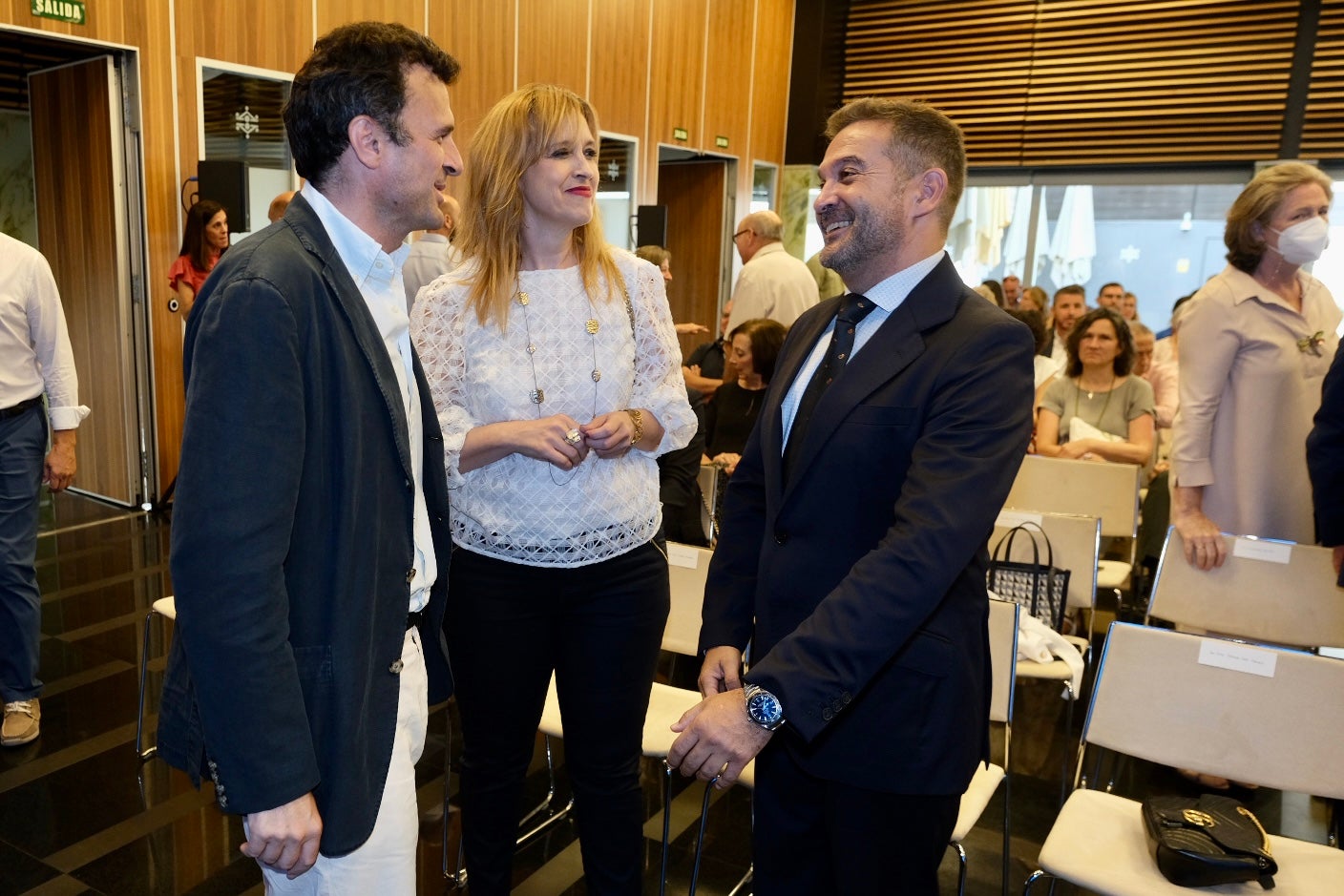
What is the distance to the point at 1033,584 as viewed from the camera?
339 cm

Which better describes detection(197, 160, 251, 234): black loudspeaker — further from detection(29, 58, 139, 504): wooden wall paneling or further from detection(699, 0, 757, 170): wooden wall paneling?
detection(699, 0, 757, 170): wooden wall paneling

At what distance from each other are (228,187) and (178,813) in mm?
3798

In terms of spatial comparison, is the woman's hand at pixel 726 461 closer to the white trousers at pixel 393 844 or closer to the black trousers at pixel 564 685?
the black trousers at pixel 564 685

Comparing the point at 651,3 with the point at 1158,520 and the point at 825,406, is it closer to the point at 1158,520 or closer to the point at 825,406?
the point at 1158,520

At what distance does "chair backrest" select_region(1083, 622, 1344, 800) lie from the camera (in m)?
2.15

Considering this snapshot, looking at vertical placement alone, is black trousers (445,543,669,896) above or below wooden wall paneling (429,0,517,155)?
below

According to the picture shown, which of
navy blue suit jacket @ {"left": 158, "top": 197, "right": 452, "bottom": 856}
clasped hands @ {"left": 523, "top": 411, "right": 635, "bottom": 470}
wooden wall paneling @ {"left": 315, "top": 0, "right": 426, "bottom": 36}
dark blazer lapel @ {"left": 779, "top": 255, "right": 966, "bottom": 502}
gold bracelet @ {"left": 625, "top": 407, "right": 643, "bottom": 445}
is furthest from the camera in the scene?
wooden wall paneling @ {"left": 315, "top": 0, "right": 426, "bottom": 36}

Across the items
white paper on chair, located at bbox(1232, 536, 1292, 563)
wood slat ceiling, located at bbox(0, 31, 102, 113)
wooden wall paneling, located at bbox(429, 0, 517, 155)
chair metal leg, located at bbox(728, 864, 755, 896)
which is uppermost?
wooden wall paneling, located at bbox(429, 0, 517, 155)

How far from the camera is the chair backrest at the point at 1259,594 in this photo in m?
2.82

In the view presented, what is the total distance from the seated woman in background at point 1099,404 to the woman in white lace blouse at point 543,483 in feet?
11.2

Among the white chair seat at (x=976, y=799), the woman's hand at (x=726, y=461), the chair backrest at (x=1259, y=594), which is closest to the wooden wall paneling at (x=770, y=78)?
the woman's hand at (x=726, y=461)

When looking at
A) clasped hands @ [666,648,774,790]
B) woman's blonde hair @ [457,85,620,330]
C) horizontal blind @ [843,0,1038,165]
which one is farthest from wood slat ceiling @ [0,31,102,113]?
horizontal blind @ [843,0,1038,165]

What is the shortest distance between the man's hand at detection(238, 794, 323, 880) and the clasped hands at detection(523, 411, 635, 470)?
2.55 ft

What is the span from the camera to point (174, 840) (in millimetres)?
2689
